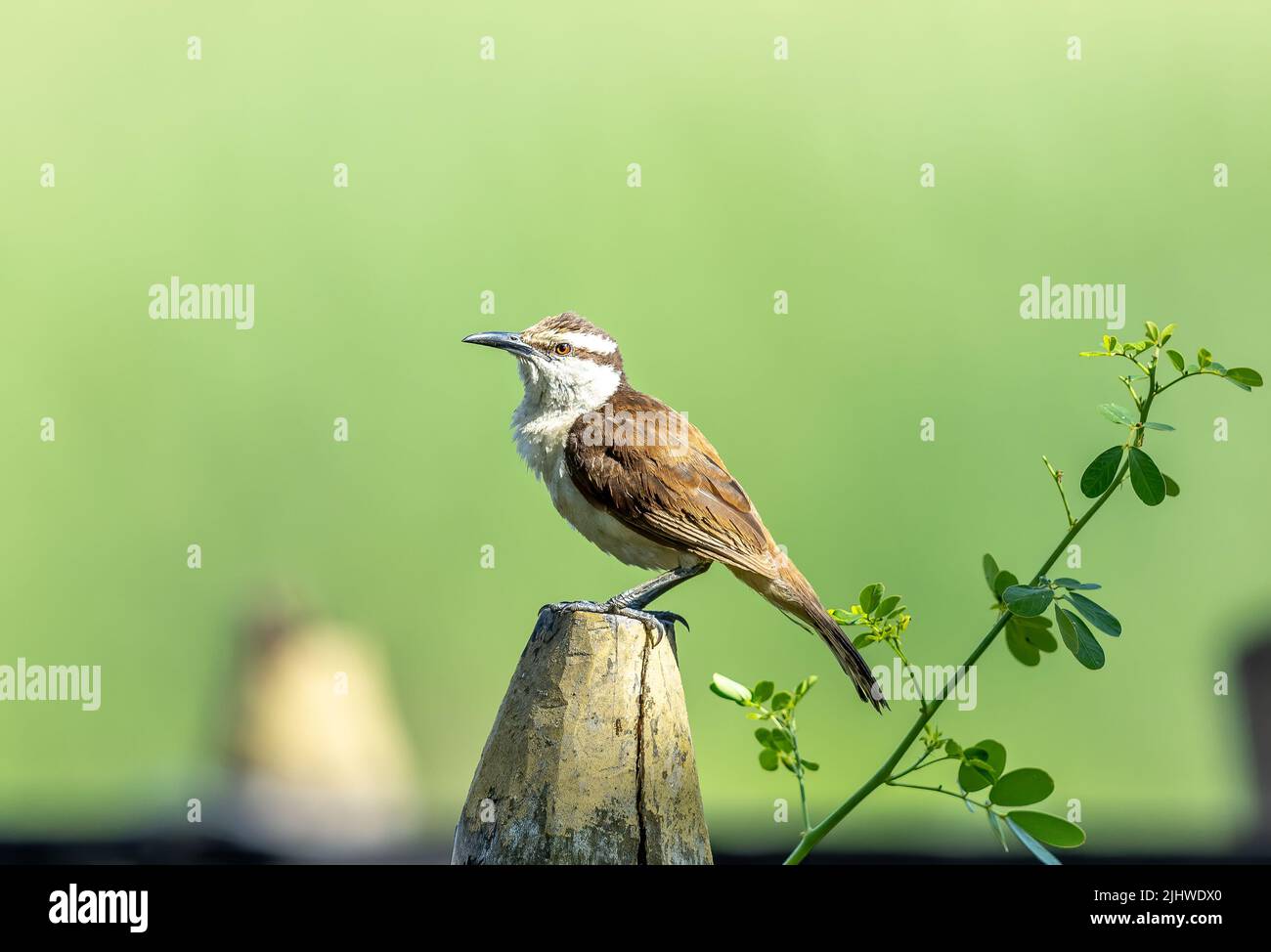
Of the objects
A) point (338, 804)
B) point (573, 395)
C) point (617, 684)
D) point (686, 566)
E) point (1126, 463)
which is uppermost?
point (573, 395)

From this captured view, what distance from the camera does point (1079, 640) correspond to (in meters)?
2.50

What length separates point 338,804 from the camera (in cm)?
A: 573

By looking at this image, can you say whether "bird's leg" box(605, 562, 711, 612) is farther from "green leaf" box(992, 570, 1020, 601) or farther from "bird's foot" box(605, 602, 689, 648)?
"green leaf" box(992, 570, 1020, 601)

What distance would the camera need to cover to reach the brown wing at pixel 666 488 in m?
3.32

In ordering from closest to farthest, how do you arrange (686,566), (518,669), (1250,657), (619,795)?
(619,795), (518,669), (686,566), (1250,657)

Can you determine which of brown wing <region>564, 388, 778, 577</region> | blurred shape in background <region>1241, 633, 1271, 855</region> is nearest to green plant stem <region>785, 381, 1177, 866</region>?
brown wing <region>564, 388, 778, 577</region>

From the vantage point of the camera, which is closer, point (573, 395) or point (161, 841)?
point (573, 395)

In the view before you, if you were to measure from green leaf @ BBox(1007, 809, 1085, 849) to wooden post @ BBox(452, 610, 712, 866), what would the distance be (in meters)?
0.71

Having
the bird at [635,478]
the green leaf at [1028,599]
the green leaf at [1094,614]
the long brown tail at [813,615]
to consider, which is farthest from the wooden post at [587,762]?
the green leaf at [1094,614]

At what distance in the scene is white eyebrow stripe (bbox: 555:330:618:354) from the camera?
11.9ft
